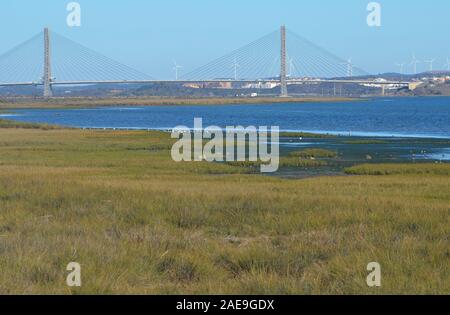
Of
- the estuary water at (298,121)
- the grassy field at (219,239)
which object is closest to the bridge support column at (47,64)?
the estuary water at (298,121)

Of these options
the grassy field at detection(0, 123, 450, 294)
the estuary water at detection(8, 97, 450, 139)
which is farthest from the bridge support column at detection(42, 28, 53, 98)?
the grassy field at detection(0, 123, 450, 294)

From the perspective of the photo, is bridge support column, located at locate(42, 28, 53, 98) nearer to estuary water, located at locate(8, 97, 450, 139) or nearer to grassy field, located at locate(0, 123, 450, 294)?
estuary water, located at locate(8, 97, 450, 139)

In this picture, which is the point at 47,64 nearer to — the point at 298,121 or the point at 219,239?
the point at 298,121

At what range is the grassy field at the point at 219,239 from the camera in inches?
340

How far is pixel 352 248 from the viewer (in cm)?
1031

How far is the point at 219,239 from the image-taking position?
1191 centimetres

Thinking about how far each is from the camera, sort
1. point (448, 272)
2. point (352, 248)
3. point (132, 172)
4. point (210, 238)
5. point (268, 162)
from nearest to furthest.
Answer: point (448, 272), point (352, 248), point (210, 238), point (132, 172), point (268, 162)

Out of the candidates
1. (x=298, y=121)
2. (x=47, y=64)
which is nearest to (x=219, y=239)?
(x=298, y=121)

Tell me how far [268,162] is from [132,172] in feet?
23.1

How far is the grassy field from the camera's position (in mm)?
8625

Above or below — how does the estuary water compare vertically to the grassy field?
below
